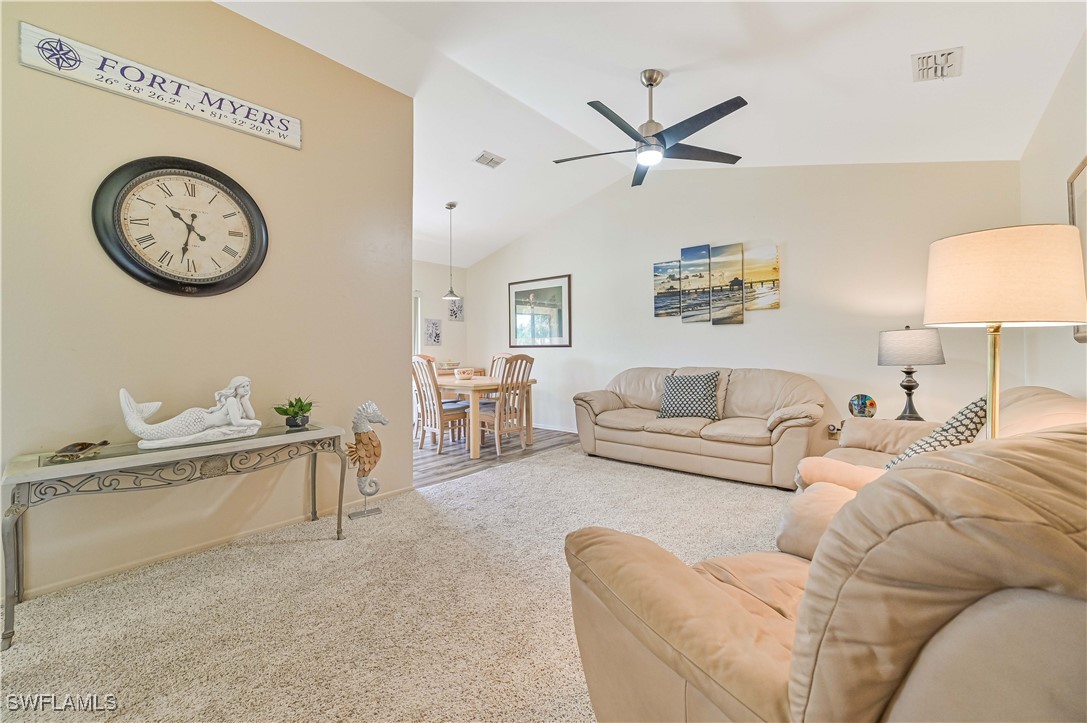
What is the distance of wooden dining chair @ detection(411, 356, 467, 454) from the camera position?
14.7 ft

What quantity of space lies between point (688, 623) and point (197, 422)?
2333 millimetres

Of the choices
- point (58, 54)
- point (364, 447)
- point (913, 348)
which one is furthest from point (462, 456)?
point (913, 348)

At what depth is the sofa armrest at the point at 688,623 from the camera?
0.65m

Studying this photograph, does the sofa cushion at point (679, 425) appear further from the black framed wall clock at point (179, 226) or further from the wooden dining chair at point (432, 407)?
the black framed wall clock at point (179, 226)

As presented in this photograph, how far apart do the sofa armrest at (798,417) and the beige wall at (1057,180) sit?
1.19m

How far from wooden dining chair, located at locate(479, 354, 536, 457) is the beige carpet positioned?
1.79 metres

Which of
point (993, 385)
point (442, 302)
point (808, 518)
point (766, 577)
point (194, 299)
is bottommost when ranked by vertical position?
point (766, 577)

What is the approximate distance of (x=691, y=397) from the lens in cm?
410

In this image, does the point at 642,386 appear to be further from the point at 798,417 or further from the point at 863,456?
the point at 863,456

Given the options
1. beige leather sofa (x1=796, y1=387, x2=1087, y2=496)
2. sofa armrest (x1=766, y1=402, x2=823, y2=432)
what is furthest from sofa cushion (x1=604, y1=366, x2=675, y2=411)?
beige leather sofa (x1=796, y1=387, x2=1087, y2=496)

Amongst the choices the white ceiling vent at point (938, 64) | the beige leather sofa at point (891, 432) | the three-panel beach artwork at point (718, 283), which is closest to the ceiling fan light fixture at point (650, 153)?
the white ceiling vent at point (938, 64)

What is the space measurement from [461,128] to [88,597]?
3.93 meters

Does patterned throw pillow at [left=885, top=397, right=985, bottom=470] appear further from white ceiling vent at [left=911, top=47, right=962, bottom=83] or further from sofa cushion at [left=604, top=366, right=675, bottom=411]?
sofa cushion at [left=604, top=366, right=675, bottom=411]

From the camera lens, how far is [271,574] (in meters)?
2.03
